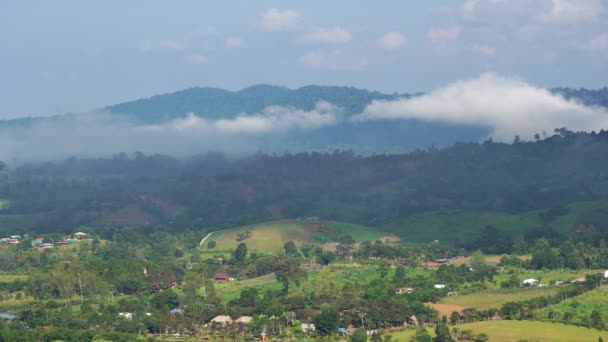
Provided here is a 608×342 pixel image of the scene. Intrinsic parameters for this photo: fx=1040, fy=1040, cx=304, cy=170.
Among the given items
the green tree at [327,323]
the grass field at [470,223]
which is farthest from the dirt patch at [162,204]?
the green tree at [327,323]

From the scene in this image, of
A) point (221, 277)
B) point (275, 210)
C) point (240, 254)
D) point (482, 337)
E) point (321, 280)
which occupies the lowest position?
point (482, 337)

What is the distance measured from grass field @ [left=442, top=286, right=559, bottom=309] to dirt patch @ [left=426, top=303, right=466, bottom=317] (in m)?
0.69

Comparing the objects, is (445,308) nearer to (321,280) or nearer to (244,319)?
(321,280)

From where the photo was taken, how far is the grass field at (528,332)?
192 ft

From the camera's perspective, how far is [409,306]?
66562 millimetres

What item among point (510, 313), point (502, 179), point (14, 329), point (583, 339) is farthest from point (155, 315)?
point (502, 179)

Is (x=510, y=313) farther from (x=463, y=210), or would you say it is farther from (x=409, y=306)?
(x=463, y=210)

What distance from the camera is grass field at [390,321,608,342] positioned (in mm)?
58594

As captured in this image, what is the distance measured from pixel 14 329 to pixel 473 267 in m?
40.5

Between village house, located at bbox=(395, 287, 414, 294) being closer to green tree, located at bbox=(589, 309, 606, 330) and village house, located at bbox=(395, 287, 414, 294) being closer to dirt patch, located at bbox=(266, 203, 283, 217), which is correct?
green tree, located at bbox=(589, 309, 606, 330)

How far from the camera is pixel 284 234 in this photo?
111 metres

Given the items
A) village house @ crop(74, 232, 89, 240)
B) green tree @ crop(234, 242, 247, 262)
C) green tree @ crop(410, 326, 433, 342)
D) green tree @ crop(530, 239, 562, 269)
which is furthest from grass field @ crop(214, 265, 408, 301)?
village house @ crop(74, 232, 89, 240)

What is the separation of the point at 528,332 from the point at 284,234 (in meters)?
52.9

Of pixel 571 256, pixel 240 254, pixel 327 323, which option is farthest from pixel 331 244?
pixel 327 323
